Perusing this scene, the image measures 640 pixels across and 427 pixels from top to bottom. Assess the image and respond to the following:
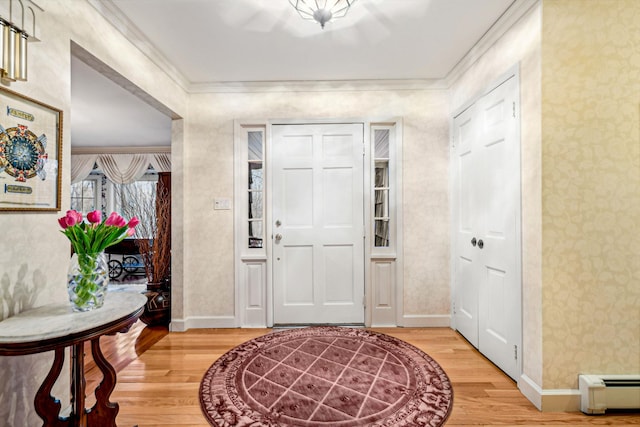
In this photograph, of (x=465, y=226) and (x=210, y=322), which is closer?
(x=465, y=226)

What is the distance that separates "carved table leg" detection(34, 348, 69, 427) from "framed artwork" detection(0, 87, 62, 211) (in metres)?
0.75

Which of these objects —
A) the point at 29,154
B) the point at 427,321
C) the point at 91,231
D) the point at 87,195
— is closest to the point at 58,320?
the point at 91,231

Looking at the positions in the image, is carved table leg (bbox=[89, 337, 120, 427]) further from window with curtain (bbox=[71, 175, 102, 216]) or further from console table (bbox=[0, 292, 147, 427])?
window with curtain (bbox=[71, 175, 102, 216])

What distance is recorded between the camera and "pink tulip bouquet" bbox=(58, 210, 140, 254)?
4.77 feet

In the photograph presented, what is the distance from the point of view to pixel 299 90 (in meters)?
3.21

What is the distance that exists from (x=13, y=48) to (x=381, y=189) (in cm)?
284

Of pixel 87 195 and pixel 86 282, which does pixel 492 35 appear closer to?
pixel 86 282

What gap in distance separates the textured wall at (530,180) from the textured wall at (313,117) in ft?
3.77

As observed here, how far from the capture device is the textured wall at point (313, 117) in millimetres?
3193

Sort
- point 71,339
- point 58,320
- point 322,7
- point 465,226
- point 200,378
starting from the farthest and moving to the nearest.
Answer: point 465,226 → point 200,378 → point 322,7 → point 58,320 → point 71,339

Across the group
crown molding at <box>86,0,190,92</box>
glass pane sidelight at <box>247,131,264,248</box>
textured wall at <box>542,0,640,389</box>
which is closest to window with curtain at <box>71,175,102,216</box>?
crown molding at <box>86,0,190,92</box>

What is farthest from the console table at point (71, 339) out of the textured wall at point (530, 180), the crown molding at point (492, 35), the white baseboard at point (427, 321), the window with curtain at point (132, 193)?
the window with curtain at point (132, 193)

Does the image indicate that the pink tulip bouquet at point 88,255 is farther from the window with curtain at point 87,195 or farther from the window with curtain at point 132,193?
the window with curtain at point 87,195

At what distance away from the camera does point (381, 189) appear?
326 cm
